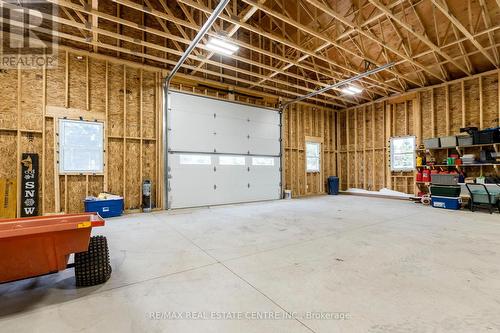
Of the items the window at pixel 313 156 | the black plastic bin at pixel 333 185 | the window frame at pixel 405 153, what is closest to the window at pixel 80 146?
the window at pixel 313 156

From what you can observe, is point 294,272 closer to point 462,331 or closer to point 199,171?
point 462,331

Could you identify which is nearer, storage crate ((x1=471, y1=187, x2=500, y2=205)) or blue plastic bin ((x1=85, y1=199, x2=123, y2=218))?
blue plastic bin ((x1=85, y1=199, x2=123, y2=218))

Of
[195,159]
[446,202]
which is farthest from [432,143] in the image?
[195,159]

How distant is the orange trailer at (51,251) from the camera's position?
1.87 meters

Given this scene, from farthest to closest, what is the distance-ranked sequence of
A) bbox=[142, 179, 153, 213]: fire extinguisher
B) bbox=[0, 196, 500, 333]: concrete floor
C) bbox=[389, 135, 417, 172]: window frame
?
bbox=[389, 135, 417, 172]: window frame
bbox=[142, 179, 153, 213]: fire extinguisher
bbox=[0, 196, 500, 333]: concrete floor

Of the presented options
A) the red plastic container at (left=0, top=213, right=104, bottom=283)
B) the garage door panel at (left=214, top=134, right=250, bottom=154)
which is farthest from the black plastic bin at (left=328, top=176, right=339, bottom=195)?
the red plastic container at (left=0, top=213, right=104, bottom=283)

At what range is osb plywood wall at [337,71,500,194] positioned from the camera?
24.9 feet

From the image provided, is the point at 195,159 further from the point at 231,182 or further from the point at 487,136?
the point at 487,136

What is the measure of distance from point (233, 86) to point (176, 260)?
23.3 ft

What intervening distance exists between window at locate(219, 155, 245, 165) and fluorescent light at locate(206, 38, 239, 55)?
369cm

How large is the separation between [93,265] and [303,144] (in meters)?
9.72

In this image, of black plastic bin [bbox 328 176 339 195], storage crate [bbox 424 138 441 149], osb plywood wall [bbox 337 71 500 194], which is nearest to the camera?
osb plywood wall [bbox 337 71 500 194]

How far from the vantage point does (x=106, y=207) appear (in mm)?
5820

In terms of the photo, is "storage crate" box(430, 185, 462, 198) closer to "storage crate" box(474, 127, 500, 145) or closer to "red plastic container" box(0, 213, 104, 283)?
"storage crate" box(474, 127, 500, 145)
